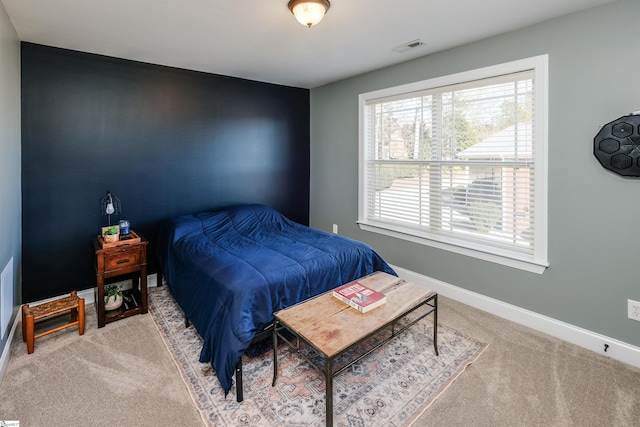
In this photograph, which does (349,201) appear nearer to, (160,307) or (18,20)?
(160,307)

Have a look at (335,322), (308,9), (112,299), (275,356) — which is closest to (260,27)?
(308,9)

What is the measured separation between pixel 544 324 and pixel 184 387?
2633 mm

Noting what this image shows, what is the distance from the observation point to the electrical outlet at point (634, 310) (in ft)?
6.86

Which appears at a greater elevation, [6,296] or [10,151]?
[10,151]

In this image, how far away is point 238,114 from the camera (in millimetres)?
3855

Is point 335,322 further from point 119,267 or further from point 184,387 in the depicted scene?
point 119,267

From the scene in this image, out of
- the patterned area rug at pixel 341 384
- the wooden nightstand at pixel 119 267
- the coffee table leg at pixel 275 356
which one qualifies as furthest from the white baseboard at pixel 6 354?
the coffee table leg at pixel 275 356

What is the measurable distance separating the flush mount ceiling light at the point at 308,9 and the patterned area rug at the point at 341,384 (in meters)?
2.23

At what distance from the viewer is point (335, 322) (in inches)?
71.3

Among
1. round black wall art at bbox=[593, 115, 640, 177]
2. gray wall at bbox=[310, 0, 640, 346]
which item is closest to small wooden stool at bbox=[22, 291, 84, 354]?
gray wall at bbox=[310, 0, 640, 346]

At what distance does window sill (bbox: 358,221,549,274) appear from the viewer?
254 cm

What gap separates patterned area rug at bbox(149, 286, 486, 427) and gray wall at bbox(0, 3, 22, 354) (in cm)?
124

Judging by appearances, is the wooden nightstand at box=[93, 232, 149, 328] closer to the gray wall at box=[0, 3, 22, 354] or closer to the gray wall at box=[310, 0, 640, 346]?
the gray wall at box=[0, 3, 22, 354]

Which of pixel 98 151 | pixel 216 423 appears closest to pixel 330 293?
pixel 216 423
